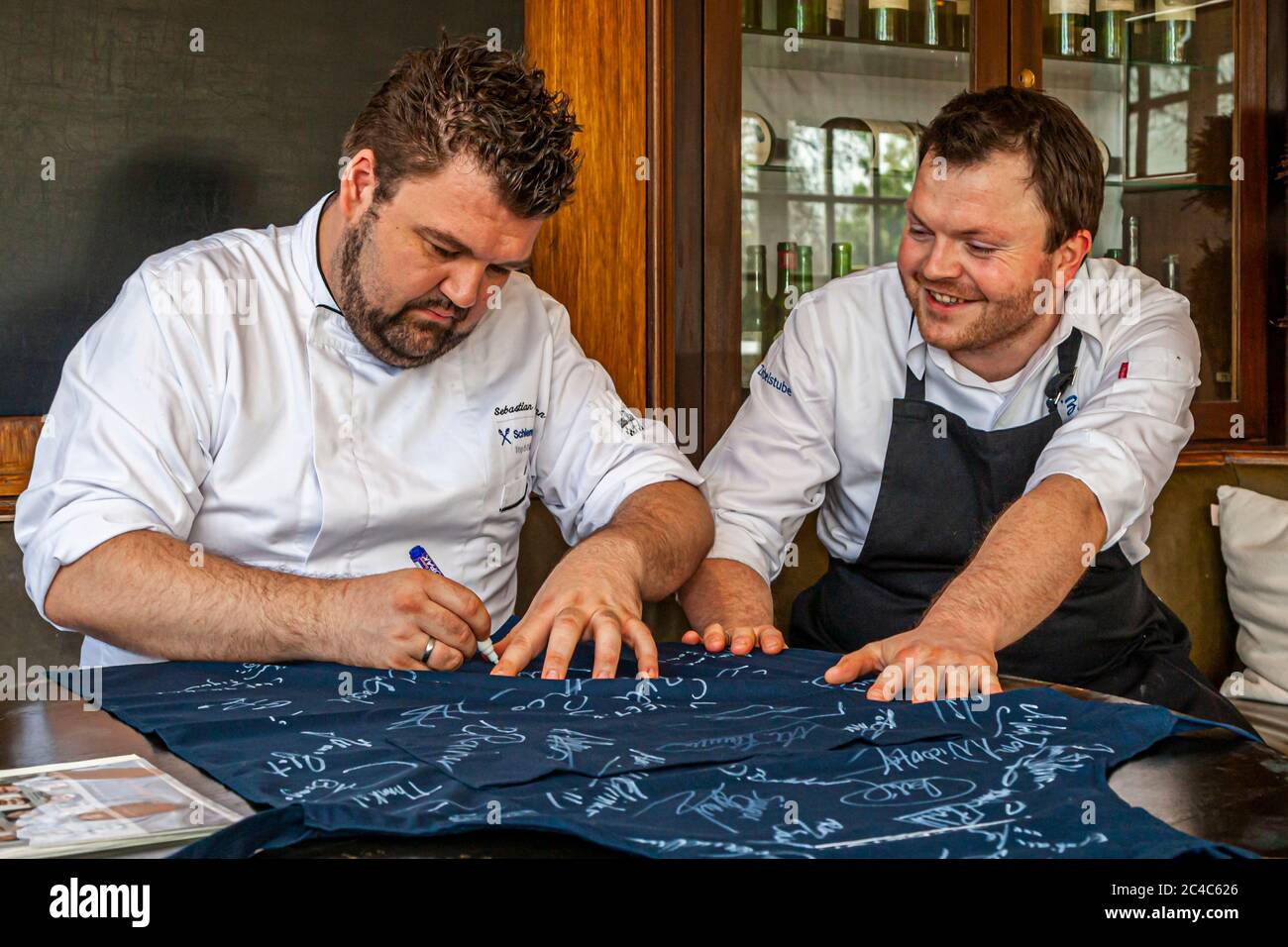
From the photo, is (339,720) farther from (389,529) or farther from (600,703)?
(389,529)

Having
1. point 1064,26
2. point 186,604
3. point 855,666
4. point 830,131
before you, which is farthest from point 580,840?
point 1064,26

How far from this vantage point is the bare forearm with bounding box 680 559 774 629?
1818 mm

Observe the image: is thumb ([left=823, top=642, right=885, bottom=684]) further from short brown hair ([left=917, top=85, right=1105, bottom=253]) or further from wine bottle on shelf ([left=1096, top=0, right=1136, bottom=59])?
wine bottle on shelf ([left=1096, top=0, right=1136, bottom=59])

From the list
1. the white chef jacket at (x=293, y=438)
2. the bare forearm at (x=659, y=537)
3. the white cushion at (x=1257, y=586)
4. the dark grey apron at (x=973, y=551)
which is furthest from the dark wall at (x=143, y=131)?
the white cushion at (x=1257, y=586)

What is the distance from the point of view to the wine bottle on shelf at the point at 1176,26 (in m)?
3.09

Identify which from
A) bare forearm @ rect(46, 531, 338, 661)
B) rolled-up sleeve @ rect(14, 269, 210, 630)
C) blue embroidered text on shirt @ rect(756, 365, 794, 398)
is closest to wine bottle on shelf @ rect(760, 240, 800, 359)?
blue embroidered text on shirt @ rect(756, 365, 794, 398)

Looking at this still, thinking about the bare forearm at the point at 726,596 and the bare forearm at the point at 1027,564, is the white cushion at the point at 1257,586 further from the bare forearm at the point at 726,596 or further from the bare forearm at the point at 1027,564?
the bare forearm at the point at 726,596

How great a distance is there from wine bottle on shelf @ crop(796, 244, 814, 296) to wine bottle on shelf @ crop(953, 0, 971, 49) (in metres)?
0.55

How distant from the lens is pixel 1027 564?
65.9 inches

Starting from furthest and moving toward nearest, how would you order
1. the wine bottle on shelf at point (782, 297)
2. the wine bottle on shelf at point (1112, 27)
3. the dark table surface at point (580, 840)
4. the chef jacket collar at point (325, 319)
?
the wine bottle on shelf at point (1112, 27)
the wine bottle on shelf at point (782, 297)
the chef jacket collar at point (325, 319)
the dark table surface at point (580, 840)

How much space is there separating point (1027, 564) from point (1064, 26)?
5.79 ft

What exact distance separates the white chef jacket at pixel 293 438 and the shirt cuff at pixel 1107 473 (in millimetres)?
546

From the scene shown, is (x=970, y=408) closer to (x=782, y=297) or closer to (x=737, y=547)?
(x=737, y=547)
